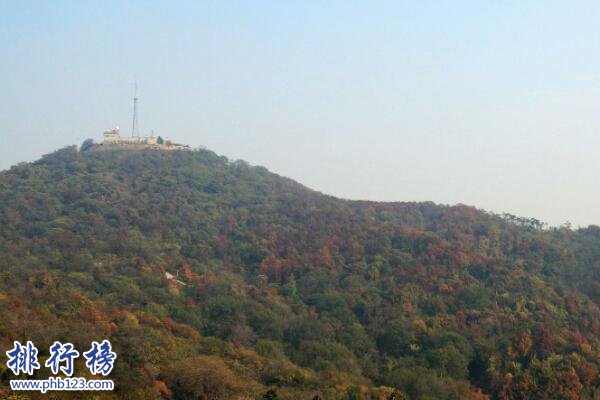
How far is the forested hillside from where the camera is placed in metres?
25.7

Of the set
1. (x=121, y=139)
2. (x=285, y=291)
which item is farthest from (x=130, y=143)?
(x=285, y=291)

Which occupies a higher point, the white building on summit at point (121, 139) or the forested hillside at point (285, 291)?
the white building on summit at point (121, 139)

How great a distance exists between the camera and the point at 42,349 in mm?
21891

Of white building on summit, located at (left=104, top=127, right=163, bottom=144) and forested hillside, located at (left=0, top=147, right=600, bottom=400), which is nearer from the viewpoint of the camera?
forested hillside, located at (left=0, top=147, right=600, bottom=400)

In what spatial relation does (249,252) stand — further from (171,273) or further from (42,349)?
(42,349)

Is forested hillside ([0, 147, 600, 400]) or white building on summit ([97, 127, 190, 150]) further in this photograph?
white building on summit ([97, 127, 190, 150])

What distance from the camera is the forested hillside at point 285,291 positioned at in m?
25.7

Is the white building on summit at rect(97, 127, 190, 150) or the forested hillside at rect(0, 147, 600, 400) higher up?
the white building on summit at rect(97, 127, 190, 150)

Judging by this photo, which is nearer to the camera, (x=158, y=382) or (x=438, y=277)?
(x=158, y=382)

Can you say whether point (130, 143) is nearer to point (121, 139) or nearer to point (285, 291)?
point (121, 139)

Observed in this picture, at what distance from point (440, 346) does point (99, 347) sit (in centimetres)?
1794

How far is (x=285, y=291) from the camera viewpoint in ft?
133

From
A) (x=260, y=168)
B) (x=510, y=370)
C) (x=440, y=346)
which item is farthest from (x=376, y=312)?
(x=260, y=168)

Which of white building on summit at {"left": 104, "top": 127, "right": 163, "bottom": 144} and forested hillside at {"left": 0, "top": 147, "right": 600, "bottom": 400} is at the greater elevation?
white building on summit at {"left": 104, "top": 127, "right": 163, "bottom": 144}
